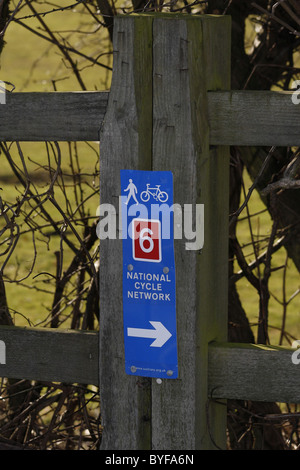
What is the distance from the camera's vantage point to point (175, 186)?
2.01 m

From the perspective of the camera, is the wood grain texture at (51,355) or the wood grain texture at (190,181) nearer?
the wood grain texture at (190,181)

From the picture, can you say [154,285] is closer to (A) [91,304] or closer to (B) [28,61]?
(A) [91,304]

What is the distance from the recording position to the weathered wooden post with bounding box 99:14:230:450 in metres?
2.00

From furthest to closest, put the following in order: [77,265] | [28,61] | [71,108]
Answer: [28,61] < [77,265] < [71,108]

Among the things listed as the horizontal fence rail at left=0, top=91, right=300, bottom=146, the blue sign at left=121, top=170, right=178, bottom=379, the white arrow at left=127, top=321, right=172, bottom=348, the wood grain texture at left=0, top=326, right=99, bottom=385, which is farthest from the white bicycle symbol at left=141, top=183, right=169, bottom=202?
the wood grain texture at left=0, top=326, right=99, bottom=385

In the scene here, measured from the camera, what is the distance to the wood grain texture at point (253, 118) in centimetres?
197

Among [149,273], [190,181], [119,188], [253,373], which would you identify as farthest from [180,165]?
[253,373]

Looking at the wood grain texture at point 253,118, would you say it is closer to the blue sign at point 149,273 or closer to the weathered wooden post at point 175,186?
the weathered wooden post at point 175,186

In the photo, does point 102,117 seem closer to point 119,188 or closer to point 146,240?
point 119,188

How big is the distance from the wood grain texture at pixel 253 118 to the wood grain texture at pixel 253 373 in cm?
51

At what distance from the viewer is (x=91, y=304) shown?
10.2 ft

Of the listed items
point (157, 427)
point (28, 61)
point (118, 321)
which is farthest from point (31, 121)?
point (28, 61)

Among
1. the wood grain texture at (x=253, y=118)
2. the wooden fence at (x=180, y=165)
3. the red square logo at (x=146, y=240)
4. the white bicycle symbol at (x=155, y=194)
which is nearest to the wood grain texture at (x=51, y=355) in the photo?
the wooden fence at (x=180, y=165)

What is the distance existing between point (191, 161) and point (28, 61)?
10941 millimetres
